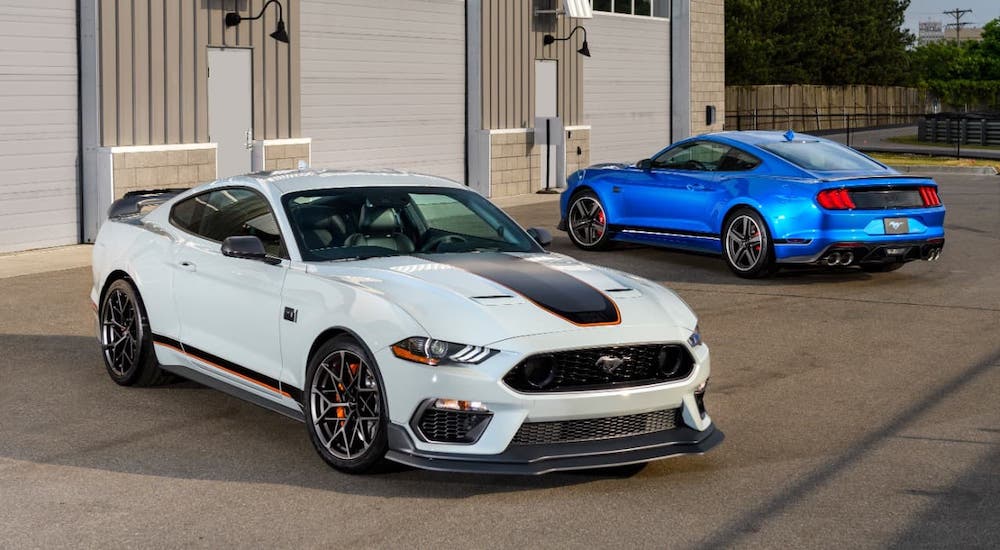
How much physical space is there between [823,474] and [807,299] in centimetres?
637

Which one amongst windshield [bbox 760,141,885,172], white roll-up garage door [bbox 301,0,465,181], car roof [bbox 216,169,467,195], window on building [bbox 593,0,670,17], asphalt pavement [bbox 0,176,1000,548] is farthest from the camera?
window on building [bbox 593,0,670,17]

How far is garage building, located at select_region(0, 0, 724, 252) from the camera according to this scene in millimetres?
18031

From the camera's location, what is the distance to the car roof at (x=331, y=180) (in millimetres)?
8086

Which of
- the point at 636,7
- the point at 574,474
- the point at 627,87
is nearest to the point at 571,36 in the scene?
the point at 627,87

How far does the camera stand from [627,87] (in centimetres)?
3173

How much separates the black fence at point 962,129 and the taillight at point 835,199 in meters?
31.7

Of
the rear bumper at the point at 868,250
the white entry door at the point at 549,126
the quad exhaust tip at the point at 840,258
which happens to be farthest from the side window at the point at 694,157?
the white entry door at the point at 549,126

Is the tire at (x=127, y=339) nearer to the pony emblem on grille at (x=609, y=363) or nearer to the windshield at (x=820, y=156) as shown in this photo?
the pony emblem on grille at (x=609, y=363)

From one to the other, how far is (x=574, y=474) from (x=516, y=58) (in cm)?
2070

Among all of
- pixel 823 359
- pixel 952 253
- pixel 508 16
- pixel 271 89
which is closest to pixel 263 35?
pixel 271 89

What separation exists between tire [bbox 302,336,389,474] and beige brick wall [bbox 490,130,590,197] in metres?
19.4

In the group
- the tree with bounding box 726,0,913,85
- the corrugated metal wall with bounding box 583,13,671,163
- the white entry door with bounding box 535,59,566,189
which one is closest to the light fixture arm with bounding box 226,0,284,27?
the white entry door with bounding box 535,59,566,189

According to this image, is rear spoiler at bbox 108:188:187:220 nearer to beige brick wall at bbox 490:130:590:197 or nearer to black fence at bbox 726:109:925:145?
beige brick wall at bbox 490:130:590:197

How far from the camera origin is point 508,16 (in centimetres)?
2680
